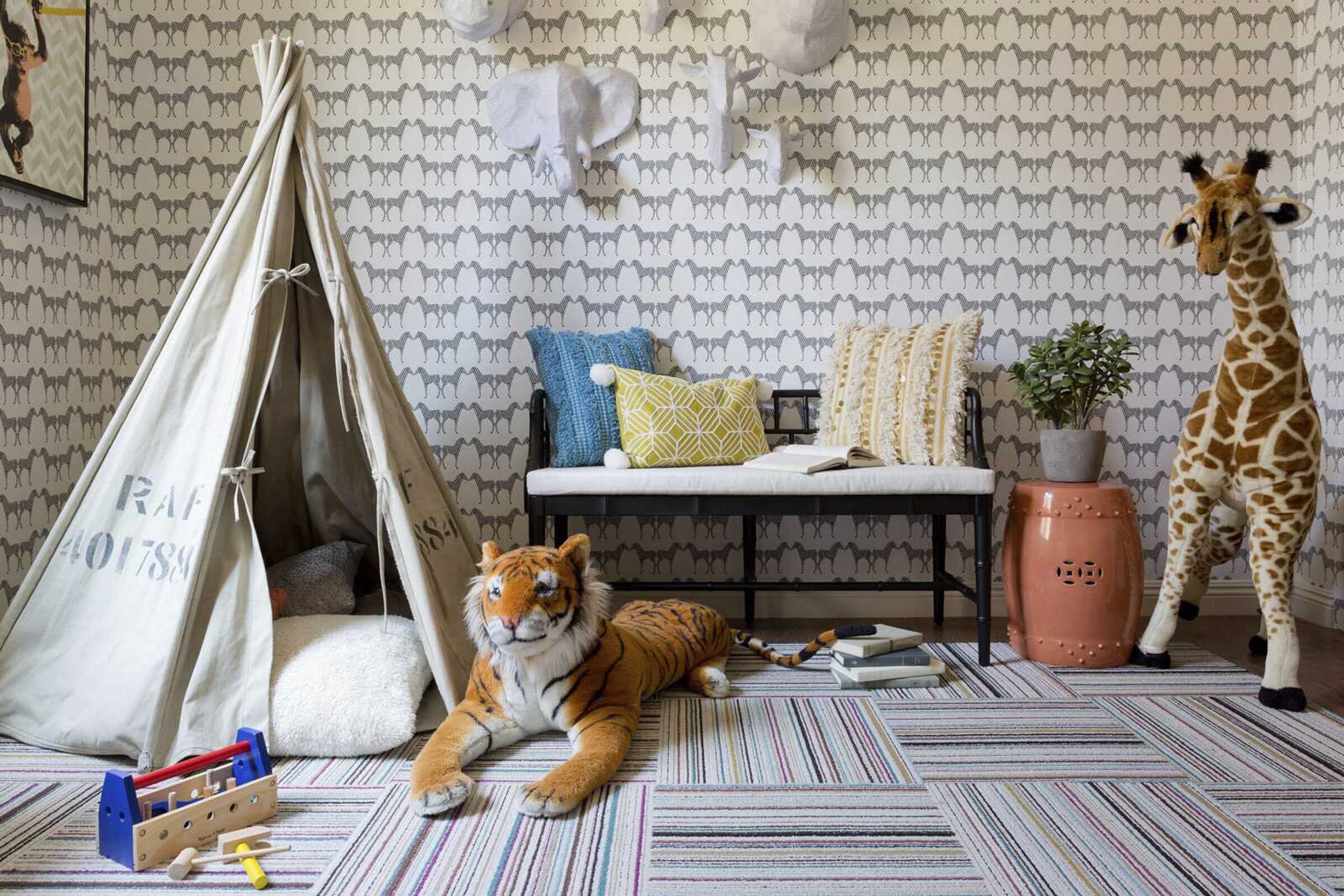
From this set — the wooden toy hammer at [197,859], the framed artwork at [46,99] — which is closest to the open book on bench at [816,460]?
the wooden toy hammer at [197,859]

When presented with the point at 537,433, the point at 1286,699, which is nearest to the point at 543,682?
the point at 537,433

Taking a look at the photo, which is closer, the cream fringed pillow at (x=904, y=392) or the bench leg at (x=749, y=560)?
the cream fringed pillow at (x=904, y=392)

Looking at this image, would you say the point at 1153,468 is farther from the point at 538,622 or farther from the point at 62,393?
the point at 62,393

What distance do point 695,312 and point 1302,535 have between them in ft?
6.42

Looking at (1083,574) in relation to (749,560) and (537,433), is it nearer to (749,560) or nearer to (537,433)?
(749,560)

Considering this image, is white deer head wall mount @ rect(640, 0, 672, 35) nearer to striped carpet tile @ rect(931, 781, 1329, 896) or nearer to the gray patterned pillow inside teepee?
the gray patterned pillow inside teepee

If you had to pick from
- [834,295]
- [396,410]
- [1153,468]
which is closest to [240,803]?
[396,410]

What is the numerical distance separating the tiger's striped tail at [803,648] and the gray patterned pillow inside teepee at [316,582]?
45.2 inches

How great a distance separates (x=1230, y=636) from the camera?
289 cm

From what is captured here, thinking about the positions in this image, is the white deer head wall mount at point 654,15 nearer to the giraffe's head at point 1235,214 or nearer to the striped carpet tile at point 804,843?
the giraffe's head at point 1235,214

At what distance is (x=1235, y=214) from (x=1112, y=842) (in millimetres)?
1565

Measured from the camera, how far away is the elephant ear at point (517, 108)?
3090 mm

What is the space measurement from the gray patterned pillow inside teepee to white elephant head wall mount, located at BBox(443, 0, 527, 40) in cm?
184

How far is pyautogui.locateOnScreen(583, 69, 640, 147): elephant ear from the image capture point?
122 inches
